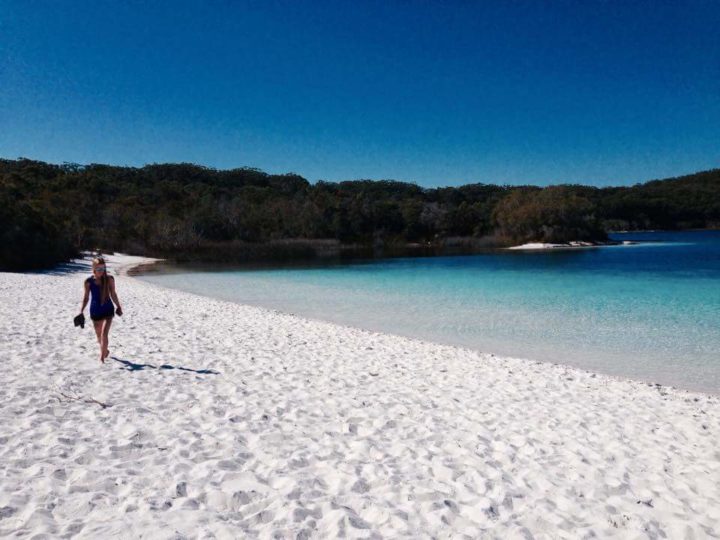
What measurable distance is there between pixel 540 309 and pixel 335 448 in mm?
14481

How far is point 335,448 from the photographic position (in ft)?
16.3

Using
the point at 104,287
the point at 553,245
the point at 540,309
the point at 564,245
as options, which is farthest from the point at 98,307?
the point at 564,245

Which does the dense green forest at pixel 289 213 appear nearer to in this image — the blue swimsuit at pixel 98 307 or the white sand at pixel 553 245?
the white sand at pixel 553 245

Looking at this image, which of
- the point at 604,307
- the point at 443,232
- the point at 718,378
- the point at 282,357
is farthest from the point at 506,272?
the point at 443,232

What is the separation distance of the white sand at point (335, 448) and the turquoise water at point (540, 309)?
99.5 inches

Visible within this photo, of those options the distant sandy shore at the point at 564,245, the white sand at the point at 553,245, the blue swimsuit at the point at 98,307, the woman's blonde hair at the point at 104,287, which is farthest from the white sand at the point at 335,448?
the distant sandy shore at the point at 564,245

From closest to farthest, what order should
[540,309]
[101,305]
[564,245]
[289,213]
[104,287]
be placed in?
[101,305], [104,287], [540,309], [564,245], [289,213]

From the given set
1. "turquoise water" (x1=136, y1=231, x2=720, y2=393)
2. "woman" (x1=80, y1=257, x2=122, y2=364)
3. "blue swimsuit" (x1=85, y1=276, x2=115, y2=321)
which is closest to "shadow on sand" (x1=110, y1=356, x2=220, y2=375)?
"woman" (x1=80, y1=257, x2=122, y2=364)

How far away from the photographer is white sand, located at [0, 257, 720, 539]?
11.9 feet

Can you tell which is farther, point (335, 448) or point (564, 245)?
point (564, 245)

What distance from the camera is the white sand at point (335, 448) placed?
362 cm

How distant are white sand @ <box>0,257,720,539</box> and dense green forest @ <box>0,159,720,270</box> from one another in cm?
3794

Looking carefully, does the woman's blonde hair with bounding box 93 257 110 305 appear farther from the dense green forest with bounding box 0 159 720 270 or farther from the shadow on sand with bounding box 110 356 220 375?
the dense green forest with bounding box 0 159 720 270

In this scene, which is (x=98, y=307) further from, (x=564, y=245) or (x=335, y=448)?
(x=564, y=245)
